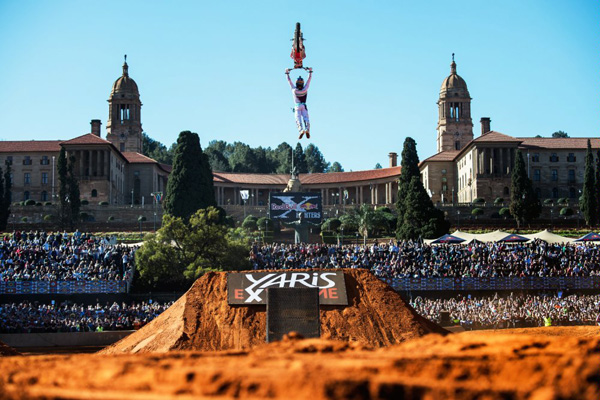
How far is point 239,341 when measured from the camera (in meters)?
26.9

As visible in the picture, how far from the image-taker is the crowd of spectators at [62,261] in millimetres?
45031

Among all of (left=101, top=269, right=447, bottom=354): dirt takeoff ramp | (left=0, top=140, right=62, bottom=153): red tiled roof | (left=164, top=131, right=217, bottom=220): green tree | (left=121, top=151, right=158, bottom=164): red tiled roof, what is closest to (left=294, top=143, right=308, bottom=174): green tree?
(left=121, top=151, right=158, bottom=164): red tiled roof

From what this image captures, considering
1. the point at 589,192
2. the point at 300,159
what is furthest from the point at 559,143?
the point at 300,159

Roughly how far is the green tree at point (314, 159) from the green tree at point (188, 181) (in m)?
105

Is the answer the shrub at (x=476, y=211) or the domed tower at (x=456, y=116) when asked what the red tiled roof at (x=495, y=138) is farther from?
the domed tower at (x=456, y=116)

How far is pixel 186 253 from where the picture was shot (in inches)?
2013

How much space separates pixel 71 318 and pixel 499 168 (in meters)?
83.7

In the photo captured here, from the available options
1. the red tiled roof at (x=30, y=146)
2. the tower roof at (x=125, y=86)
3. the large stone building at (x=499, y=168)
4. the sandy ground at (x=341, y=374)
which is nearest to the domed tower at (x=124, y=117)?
the tower roof at (x=125, y=86)

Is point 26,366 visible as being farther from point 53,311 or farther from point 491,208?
point 491,208

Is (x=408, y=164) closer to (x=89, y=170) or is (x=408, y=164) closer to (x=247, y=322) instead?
(x=89, y=170)

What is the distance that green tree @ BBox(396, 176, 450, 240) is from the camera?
71244 mm

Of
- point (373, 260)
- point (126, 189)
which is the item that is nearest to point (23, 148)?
point (126, 189)

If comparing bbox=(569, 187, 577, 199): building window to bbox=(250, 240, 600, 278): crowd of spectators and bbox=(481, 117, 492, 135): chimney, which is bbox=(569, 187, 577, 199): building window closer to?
bbox=(481, 117, 492, 135): chimney

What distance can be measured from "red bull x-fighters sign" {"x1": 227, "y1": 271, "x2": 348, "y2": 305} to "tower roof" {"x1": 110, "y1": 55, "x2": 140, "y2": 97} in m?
116
